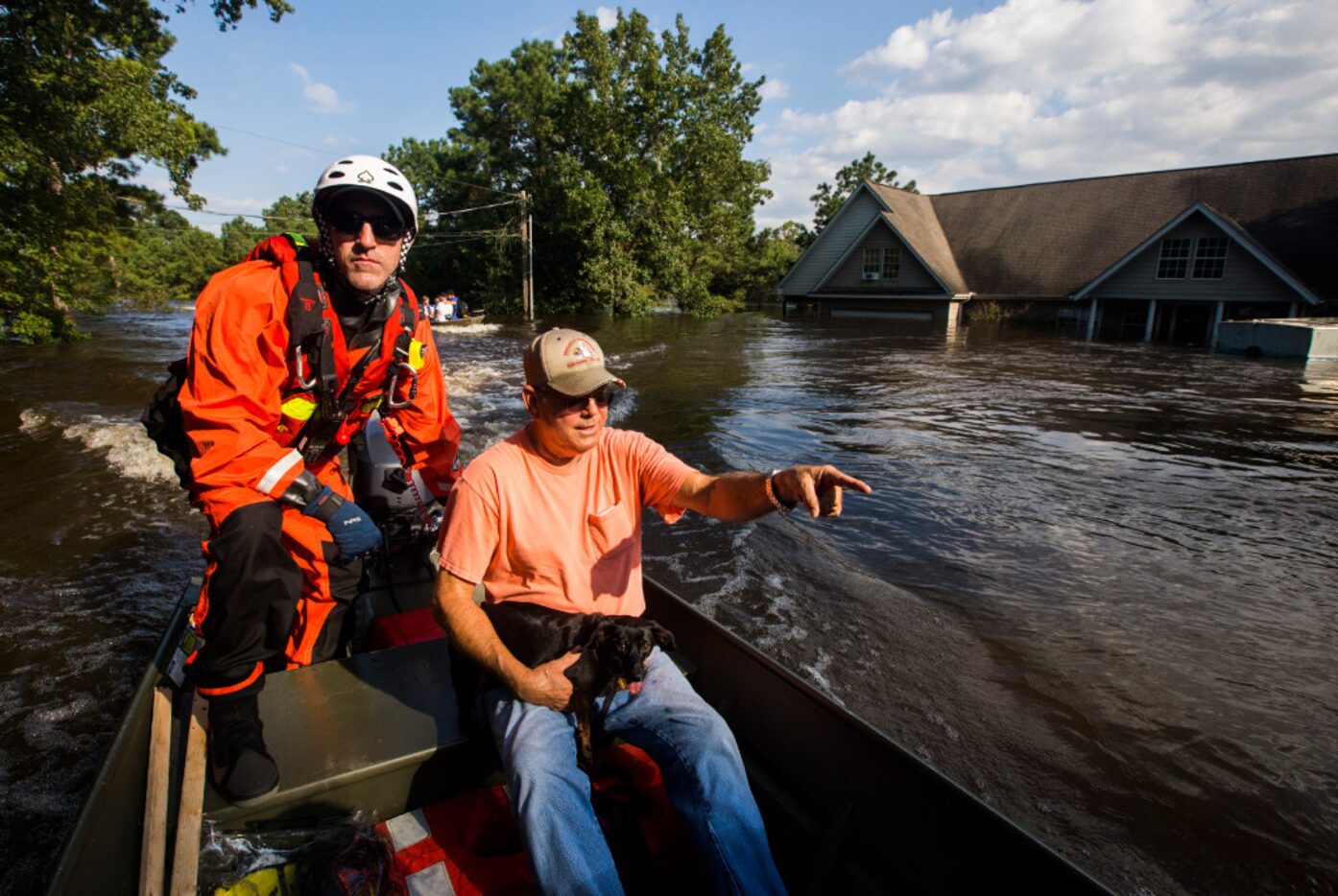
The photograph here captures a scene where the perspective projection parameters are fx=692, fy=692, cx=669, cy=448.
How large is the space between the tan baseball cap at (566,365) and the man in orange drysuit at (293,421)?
960 millimetres

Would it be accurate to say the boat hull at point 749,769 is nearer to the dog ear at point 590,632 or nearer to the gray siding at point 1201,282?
the dog ear at point 590,632

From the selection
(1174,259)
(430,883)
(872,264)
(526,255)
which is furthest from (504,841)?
Result: (526,255)

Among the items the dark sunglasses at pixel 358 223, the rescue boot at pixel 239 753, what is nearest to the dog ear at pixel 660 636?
the rescue boot at pixel 239 753

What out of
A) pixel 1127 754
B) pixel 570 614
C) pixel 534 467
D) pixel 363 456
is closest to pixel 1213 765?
pixel 1127 754

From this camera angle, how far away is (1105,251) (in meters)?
26.6

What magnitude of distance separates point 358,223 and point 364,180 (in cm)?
17

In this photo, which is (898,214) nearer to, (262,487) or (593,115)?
(593,115)

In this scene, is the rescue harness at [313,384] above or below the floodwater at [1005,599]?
above

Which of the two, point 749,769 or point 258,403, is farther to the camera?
point 749,769

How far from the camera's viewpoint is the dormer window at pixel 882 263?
29438 millimetres

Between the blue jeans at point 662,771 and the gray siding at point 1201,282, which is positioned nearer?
the blue jeans at point 662,771

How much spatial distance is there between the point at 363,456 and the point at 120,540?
406 cm

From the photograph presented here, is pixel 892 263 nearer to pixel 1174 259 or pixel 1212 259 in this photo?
pixel 1174 259

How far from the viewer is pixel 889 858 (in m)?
2.26
